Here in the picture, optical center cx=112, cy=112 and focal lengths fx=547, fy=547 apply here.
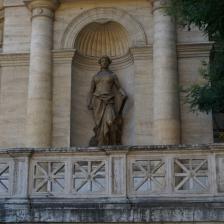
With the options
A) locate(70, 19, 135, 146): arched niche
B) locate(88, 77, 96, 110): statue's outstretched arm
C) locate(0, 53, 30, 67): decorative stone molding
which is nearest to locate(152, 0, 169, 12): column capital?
locate(70, 19, 135, 146): arched niche

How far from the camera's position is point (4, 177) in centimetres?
1155

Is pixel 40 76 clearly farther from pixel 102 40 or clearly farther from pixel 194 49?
pixel 194 49

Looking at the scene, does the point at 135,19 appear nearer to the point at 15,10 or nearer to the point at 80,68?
the point at 80,68

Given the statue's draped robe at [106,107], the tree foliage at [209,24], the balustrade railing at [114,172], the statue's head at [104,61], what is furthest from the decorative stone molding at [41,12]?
the balustrade railing at [114,172]

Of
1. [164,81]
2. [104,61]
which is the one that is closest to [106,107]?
[104,61]

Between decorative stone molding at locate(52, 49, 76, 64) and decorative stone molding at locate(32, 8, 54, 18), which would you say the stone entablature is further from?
decorative stone molding at locate(32, 8, 54, 18)

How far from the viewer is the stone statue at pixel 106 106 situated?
18109mm

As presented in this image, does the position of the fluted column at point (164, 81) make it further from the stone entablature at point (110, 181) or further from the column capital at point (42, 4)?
the stone entablature at point (110, 181)

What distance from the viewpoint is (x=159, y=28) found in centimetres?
1827

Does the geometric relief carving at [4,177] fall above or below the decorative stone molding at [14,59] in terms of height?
below

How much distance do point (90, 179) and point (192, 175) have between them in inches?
81.6

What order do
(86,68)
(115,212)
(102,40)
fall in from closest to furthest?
(115,212), (86,68), (102,40)

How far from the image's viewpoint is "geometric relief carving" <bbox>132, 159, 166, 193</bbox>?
11.1 meters

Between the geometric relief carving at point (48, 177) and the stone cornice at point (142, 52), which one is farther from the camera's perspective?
the stone cornice at point (142, 52)
